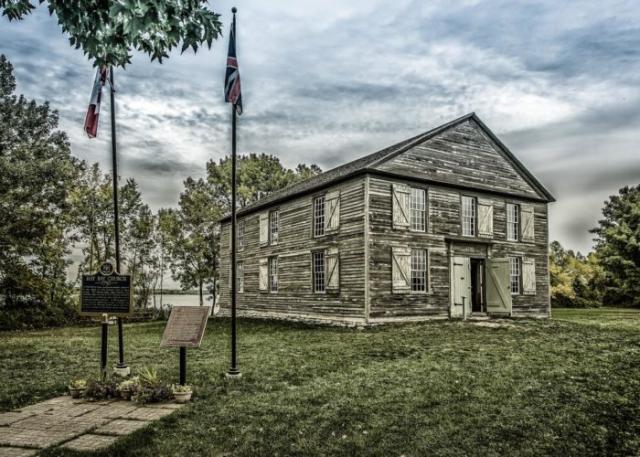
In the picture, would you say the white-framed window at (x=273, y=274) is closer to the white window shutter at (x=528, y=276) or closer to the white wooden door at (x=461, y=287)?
the white wooden door at (x=461, y=287)

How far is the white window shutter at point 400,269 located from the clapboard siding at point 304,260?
4.01ft

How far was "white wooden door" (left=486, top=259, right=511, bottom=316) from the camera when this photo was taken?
67.4 feet

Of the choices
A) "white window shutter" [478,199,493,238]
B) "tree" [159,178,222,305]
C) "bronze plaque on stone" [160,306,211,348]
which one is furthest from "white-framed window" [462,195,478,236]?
"tree" [159,178,222,305]

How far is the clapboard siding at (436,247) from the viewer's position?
1831 cm

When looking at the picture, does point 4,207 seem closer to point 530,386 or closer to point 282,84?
point 282,84

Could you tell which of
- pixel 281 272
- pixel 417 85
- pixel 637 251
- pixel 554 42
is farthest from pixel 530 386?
pixel 637 251

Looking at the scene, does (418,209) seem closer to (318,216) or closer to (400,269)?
(400,269)

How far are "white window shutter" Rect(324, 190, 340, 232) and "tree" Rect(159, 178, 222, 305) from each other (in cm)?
1973

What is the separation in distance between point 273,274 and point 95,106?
52.0 ft

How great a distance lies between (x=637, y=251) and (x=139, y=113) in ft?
110

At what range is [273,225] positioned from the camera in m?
25.0

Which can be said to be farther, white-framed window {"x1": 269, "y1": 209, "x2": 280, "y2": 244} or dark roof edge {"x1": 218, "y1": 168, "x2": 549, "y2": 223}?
white-framed window {"x1": 269, "y1": 209, "x2": 280, "y2": 244}

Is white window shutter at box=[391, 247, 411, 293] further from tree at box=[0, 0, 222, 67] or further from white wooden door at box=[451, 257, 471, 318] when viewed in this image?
tree at box=[0, 0, 222, 67]

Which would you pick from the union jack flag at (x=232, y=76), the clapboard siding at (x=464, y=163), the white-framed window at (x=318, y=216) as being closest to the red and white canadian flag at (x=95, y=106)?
the union jack flag at (x=232, y=76)
